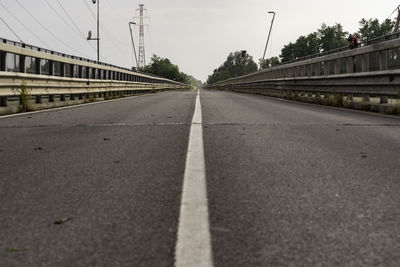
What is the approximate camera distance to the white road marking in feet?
5.88

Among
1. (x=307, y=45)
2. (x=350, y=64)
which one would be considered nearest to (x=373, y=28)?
(x=307, y=45)

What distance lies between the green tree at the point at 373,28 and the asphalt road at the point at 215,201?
133m

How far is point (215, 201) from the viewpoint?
2637 millimetres

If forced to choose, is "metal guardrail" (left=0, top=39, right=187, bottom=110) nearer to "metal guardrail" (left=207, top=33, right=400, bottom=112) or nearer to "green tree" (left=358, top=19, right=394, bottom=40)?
"metal guardrail" (left=207, top=33, right=400, bottom=112)

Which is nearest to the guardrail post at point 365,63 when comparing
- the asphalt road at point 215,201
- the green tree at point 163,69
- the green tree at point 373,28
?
the asphalt road at point 215,201

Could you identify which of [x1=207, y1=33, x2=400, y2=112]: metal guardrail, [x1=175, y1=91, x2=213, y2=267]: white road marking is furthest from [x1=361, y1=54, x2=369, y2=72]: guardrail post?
[x1=175, y1=91, x2=213, y2=267]: white road marking

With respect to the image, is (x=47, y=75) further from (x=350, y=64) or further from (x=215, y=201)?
(x=215, y=201)

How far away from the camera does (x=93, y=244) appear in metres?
1.98

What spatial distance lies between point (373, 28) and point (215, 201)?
140 meters

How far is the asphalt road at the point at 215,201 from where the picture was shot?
1887 mm

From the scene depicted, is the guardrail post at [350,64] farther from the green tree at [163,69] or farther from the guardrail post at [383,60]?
the green tree at [163,69]

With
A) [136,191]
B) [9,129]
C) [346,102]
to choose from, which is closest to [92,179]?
[136,191]

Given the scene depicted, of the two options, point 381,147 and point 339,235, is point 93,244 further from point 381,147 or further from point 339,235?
point 381,147

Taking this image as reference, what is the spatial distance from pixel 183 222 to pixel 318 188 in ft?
4.08
